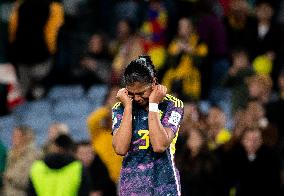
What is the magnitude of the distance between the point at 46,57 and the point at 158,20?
1.64m

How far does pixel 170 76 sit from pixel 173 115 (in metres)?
6.15

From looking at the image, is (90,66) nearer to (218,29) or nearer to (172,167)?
(218,29)

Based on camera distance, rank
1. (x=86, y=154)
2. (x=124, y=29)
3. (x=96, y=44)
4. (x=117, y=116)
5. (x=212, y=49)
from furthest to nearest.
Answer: (x=96, y=44), (x=124, y=29), (x=212, y=49), (x=86, y=154), (x=117, y=116)

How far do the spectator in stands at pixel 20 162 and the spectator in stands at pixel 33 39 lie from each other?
2.91 metres

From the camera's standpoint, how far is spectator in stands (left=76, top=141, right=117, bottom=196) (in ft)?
34.7

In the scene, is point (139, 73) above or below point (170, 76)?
above

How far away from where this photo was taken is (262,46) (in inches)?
525

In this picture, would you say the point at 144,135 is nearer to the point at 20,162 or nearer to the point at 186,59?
the point at 20,162

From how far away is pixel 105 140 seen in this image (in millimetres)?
10883

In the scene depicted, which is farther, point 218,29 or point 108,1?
point 108,1

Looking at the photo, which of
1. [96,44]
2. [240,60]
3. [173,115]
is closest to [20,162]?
[240,60]

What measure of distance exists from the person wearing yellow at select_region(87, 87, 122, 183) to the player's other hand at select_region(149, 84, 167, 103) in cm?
414

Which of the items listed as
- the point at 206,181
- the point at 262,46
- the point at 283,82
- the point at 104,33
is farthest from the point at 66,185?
the point at 104,33

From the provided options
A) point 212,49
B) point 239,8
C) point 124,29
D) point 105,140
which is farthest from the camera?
point 124,29
